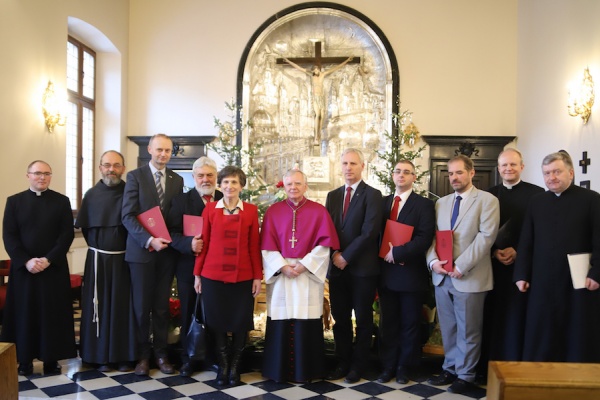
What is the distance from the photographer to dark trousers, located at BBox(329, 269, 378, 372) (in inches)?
165

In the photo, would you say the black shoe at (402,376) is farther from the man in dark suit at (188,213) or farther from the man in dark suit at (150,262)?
the man in dark suit at (150,262)

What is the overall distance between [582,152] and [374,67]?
13.4 feet

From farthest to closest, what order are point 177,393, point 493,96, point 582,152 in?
point 493,96 < point 582,152 < point 177,393

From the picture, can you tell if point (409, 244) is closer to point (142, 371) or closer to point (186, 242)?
point (186, 242)

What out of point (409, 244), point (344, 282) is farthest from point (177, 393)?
point (409, 244)

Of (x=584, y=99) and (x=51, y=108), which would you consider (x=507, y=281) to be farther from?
(x=51, y=108)

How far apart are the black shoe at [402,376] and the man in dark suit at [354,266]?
255 mm

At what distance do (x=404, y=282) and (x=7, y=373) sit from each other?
260 cm

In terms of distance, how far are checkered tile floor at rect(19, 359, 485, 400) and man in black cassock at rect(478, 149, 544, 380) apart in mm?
362

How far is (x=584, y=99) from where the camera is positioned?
269 inches

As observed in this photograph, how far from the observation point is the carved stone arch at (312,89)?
983 cm

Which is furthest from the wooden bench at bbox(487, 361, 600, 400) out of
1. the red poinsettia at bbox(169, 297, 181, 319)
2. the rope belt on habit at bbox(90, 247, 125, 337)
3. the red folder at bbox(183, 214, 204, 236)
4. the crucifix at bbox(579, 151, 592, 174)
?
the crucifix at bbox(579, 151, 592, 174)

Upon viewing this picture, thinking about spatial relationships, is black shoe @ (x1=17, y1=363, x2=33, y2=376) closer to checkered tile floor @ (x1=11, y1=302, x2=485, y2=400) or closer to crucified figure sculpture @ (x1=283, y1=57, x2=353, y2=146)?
checkered tile floor @ (x1=11, y1=302, x2=485, y2=400)

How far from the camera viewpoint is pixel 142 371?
4387 mm
